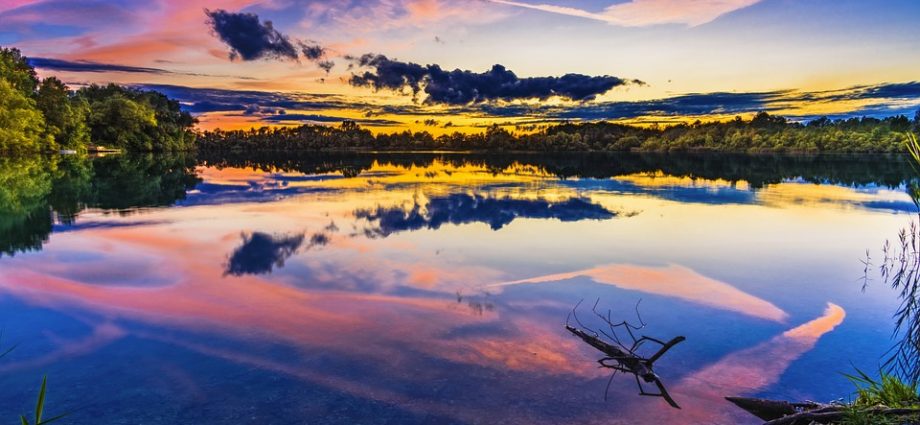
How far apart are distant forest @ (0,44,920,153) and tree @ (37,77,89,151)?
0.42 feet

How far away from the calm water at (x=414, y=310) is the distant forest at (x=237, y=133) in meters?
4.06

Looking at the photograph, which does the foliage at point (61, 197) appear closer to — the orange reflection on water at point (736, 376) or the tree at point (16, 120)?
the orange reflection on water at point (736, 376)

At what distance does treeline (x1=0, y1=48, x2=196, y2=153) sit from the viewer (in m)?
60.9

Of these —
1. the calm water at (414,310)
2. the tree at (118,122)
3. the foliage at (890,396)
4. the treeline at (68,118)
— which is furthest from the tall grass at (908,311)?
the tree at (118,122)

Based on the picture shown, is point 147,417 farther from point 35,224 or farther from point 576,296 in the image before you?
point 35,224

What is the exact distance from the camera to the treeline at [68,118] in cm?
6088

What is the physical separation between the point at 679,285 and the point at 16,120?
235ft

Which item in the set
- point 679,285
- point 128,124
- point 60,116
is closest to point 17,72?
point 60,116

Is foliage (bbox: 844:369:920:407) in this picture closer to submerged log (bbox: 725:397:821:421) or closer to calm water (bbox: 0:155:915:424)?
submerged log (bbox: 725:397:821:421)

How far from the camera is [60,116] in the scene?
7381 cm

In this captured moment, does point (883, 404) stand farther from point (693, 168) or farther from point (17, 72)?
point (17, 72)

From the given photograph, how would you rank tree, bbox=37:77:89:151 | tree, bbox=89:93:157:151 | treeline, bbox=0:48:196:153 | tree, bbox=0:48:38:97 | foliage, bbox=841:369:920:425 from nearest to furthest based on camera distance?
foliage, bbox=841:369:920:425, treeline, bbox=0:48:196:153, tree, bbox=0:48:38:97, tree, bbox=37:77:89:151, tree, bbox=89:93:157:151

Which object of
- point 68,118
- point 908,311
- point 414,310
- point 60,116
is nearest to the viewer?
point 908,311

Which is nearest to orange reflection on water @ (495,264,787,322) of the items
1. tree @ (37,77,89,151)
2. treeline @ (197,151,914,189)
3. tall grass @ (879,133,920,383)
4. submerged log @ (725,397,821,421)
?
tall grass @ (879,133,920,383)
